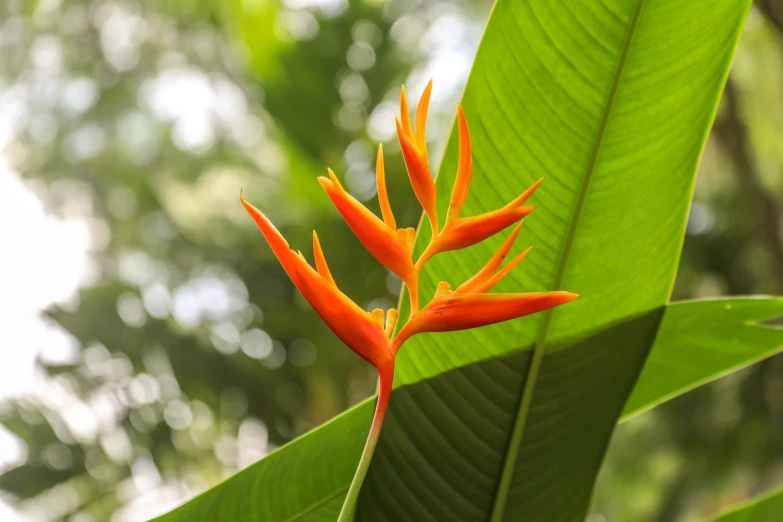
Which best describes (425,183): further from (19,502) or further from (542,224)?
(19,502)

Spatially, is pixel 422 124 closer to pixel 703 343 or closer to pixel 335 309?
pixel 335 309

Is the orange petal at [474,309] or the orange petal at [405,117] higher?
the orange petal at [405,117]

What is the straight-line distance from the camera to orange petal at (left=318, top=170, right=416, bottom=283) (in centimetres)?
15

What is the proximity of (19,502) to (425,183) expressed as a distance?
157cm

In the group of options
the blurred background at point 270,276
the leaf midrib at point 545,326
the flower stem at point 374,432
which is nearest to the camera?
the flower stem at point 374,432

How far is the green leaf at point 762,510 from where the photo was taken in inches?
11.9

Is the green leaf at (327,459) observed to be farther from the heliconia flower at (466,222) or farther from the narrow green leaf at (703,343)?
the heliconia flower at (466,222)

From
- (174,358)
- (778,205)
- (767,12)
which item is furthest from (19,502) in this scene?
(778,205)

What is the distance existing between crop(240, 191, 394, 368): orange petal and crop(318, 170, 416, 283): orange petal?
0.04 ft

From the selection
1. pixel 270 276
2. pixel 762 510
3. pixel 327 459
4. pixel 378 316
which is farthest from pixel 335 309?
pixel 270 276

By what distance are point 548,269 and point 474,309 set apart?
0.38 ft

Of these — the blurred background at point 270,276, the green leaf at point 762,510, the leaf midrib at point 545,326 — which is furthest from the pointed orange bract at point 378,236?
the blurred background at point 270,276

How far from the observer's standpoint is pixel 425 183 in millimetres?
155

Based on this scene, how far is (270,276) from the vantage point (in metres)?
1.67
